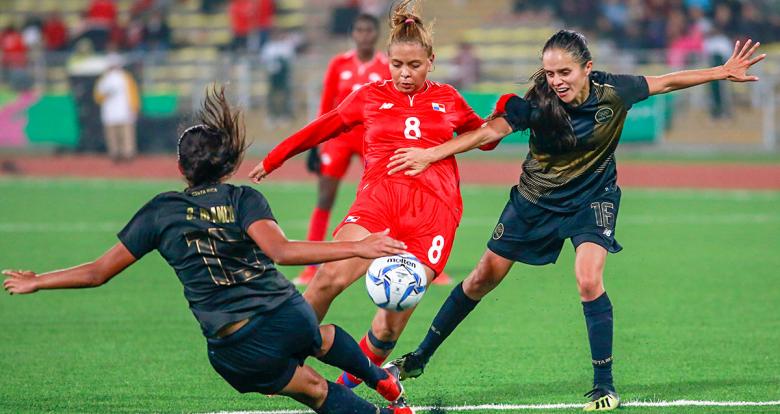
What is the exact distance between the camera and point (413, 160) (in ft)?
20.4

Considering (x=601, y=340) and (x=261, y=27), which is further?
(x=261, y=27)

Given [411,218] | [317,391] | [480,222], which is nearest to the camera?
[317,391]

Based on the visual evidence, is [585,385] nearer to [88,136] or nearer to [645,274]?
[645,274]

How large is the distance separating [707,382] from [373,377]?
2179 millimetres

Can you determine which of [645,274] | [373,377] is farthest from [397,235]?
[645,274]

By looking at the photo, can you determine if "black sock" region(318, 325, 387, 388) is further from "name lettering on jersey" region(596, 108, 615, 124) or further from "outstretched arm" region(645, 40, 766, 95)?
"outstretched arm" region(645, 40, 766, 95)

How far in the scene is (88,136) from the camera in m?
25.3

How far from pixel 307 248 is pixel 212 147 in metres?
0.62

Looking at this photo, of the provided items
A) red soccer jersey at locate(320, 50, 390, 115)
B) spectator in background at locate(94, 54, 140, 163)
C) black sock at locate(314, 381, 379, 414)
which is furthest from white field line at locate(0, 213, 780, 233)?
spectator in background at locate(94, 54, 140, 163)

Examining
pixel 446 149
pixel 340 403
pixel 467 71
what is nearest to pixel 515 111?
pixel 446 149

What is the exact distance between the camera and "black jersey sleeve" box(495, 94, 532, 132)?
252 inches

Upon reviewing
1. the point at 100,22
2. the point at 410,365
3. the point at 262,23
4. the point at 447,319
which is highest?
the point at 447,319

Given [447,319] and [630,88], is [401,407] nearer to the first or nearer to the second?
[447,319]

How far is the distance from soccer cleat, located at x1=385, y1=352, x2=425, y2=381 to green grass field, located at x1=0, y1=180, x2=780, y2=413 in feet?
0.33
